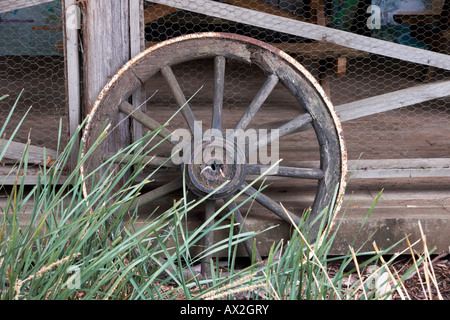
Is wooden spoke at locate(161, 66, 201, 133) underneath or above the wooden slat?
underneath

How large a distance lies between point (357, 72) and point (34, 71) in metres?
3.60

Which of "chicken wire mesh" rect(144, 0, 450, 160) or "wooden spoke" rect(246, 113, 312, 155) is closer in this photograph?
"wooden spoke" rect(246, 113, 312, 155)

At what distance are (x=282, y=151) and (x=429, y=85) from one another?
1190mm

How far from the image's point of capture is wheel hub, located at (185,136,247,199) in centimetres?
297

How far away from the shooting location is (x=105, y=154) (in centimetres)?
319

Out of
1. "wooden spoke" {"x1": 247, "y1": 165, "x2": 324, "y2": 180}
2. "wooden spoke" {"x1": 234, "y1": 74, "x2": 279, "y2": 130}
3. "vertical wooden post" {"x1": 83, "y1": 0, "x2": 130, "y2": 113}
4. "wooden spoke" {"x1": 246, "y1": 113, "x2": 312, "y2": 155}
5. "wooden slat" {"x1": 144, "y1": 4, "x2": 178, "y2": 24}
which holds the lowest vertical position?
"wooden spoke" {"x1": 247, "y1": 165, "x2": 324, "y2": 180}

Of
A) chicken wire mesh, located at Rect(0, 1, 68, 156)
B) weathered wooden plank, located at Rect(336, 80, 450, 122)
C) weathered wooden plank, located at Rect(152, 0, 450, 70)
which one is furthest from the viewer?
chicken wire mesh, located at Rect(0, 1, 68, 156)

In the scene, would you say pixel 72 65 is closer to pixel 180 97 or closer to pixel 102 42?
pixel 102 42

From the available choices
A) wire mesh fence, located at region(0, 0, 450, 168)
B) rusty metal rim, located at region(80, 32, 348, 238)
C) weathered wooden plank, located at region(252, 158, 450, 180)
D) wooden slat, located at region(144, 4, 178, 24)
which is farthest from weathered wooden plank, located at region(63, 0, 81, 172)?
weathered wooden plank, located at region(252, 158, 450, 180)

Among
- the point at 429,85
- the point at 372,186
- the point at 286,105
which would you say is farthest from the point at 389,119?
the point at 429,85

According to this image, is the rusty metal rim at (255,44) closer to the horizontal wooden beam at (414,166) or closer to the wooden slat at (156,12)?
the horizontal wooden beam at (414,166)

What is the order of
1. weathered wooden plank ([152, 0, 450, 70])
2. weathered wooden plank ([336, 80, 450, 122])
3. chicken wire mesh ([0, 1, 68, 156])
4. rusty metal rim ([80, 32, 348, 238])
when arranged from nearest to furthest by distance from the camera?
rusty metal rim ([80, 32, 348, 238]), weathered wooden plank ([152, 0, 450, 70]), weathered wooden plank ([336, 80, 450, 122]), chicken wire mesh ([0, 1, 68, 156])

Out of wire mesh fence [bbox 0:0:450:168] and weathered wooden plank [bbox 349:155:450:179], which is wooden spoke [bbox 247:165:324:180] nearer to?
weathered wooden plank [bbox 349:155:450:179]

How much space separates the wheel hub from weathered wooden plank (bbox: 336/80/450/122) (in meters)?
0.83
